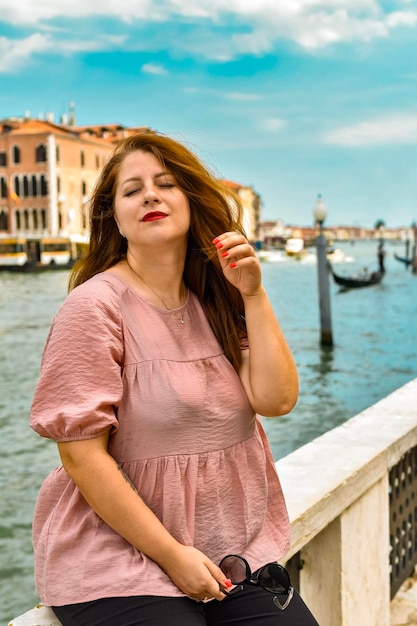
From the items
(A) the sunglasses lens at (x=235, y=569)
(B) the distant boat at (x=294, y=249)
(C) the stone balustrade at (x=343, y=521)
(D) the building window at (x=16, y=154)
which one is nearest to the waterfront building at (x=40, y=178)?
(D) the building window at (x=16, y=154)

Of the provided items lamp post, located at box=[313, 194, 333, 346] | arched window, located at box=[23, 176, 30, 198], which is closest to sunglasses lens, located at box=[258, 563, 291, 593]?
lamp post, located at box=[313, 194, 333, 346]

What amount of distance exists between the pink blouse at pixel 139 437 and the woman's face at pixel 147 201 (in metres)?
0.09

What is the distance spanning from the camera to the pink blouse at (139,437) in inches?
44.4

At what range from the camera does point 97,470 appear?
1125 millimetres

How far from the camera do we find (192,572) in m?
1.14

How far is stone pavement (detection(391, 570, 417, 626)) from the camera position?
2.19 meters

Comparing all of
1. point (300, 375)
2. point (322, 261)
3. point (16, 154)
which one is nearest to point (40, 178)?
point (16, 154)

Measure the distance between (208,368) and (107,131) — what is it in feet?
189

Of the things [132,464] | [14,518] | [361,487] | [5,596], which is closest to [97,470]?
[132,464]

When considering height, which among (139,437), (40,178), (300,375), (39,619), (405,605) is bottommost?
(300,375)

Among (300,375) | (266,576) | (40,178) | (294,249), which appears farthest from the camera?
(294,249)

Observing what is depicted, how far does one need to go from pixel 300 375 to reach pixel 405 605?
10021 millimetres

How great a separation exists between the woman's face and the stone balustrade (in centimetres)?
63

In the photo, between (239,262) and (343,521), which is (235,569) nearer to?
(239,262)
